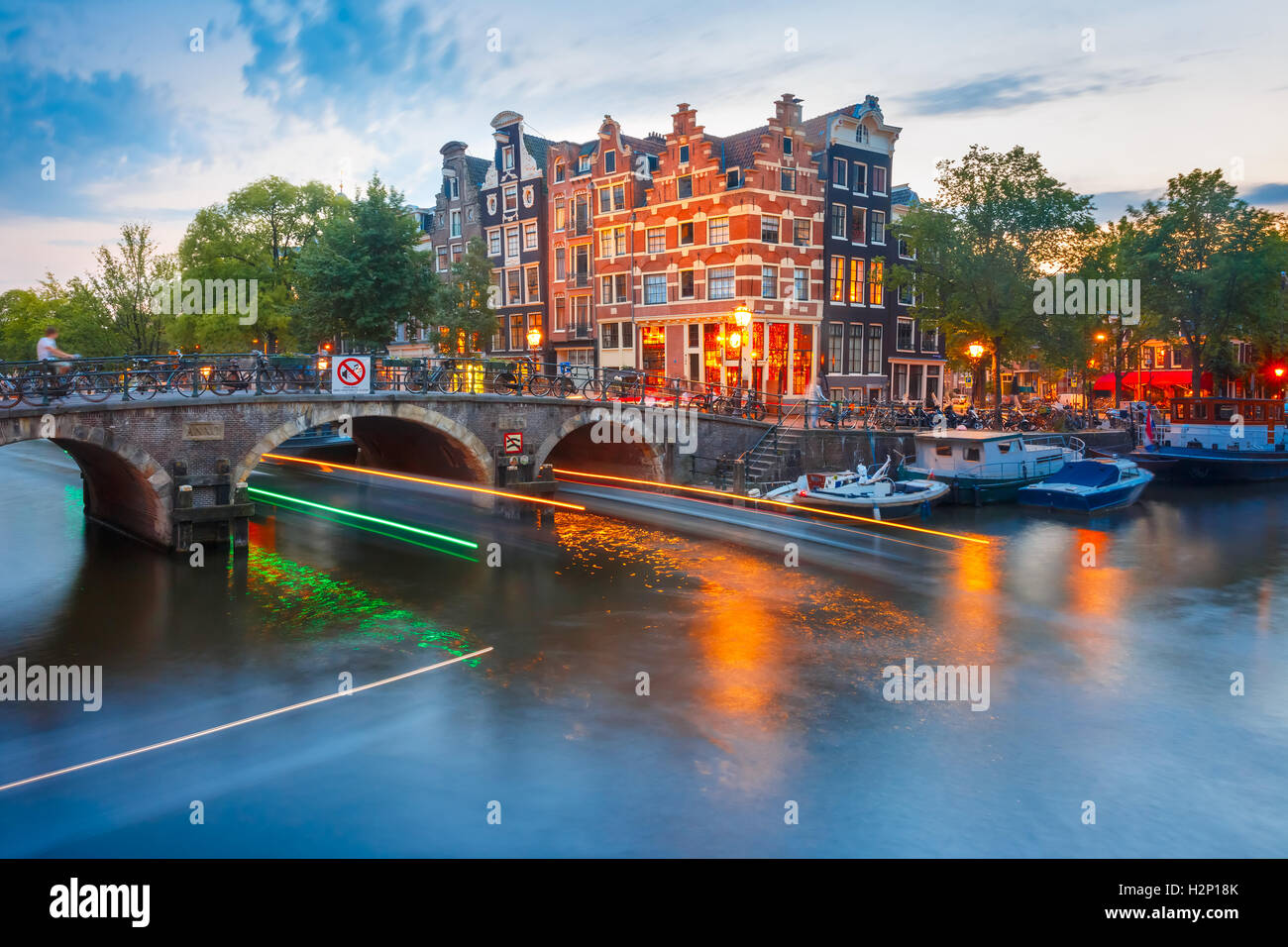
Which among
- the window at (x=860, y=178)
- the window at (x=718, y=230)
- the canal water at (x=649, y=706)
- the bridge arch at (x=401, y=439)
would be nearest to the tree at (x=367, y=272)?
the bridge arch at (x=401, y=439)

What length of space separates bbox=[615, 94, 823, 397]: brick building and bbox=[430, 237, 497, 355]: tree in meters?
10.1

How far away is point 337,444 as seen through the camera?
1810 inches

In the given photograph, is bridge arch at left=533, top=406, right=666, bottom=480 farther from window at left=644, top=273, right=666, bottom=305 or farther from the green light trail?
window at left=644, top=273, right=666, bottom=305

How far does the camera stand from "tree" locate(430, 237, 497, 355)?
51.7 m

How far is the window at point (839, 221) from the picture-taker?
4859cm

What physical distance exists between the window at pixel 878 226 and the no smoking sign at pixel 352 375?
3324 centimetres

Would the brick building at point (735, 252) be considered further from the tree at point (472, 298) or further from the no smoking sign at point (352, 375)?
the no smoking sign at point (352, 375)

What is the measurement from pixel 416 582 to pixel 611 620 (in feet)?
19.1

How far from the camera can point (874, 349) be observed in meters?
51.8

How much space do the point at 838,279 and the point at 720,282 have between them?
7.41 metres

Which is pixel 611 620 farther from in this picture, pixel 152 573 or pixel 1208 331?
pixel 1208 331

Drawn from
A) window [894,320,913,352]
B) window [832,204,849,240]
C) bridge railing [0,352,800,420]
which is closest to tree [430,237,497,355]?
bridge railing [0,352,800,420]

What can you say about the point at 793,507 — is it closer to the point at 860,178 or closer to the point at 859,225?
the point at 859,225

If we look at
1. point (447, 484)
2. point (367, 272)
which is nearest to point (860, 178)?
point (367, 272)
